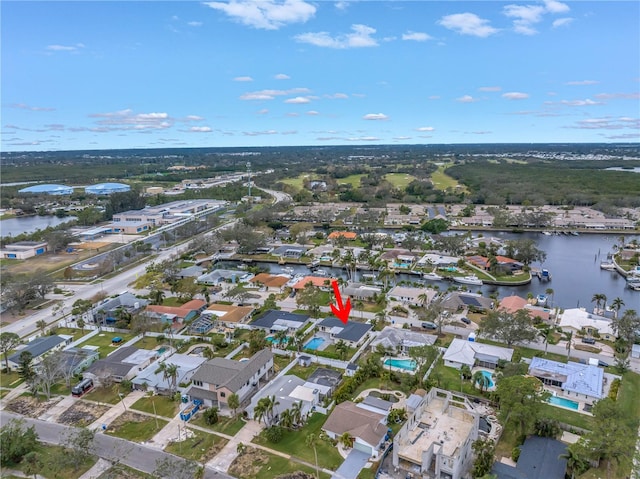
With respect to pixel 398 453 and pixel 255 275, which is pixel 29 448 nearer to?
pixel 398 453

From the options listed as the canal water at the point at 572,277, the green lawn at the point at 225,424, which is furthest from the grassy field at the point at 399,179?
the green lawn at the point at 225,424

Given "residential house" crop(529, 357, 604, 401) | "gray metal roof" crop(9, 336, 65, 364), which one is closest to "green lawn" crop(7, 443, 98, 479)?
"gray metal roof" crop(9, 336, 65, 364)

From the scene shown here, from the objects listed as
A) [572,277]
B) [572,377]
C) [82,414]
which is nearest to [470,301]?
[572,377]

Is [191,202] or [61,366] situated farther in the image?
[191,202]

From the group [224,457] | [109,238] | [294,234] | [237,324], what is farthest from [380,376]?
[109,238]

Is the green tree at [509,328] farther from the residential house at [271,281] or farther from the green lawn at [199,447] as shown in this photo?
the residential house at [271,281]

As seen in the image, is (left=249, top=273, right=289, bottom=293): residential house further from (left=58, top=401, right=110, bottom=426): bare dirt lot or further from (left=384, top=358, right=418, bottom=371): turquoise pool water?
(left=58, top=401, right=110, bottom=426): bare dirt lot

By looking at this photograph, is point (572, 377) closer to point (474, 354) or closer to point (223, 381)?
point (474, 354)
